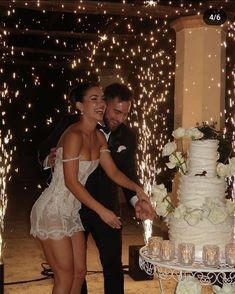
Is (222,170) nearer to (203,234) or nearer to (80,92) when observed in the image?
(203,234)

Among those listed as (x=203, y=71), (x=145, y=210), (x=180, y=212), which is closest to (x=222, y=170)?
(x=180, y=212)

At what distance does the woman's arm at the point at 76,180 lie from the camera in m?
3.14

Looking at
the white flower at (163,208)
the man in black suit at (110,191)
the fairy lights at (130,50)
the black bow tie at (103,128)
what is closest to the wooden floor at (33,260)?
the fairy lights at (130,50)

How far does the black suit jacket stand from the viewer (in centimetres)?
380

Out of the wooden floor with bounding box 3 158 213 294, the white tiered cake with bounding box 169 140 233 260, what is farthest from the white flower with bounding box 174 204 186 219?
the wooden floor with bounding box 3 158 213 294

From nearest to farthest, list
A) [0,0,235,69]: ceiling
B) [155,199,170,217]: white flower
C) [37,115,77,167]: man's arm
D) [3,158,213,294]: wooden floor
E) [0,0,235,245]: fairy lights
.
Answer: [155,199,170,217]: white flower → [37,115,77,167]: man's arm → [3,158,213,294]: wooden floor → [0,0,235,69]: ceiling → [0,0,235,245]: fairy lights

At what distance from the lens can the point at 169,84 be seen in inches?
355

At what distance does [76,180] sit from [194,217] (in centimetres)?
70

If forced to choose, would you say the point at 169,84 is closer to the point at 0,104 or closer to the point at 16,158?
the point at 0,104

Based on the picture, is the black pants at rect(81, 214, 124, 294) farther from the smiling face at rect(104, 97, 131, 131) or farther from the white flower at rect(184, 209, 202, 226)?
the white flower at rect(184, 209, 202, 226)

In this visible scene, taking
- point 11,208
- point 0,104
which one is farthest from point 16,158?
point 11,208

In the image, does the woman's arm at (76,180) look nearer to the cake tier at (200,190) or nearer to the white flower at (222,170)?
the cake tier at (200,190)

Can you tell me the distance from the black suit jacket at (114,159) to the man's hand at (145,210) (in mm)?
344

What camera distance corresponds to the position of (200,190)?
306 centimetres
